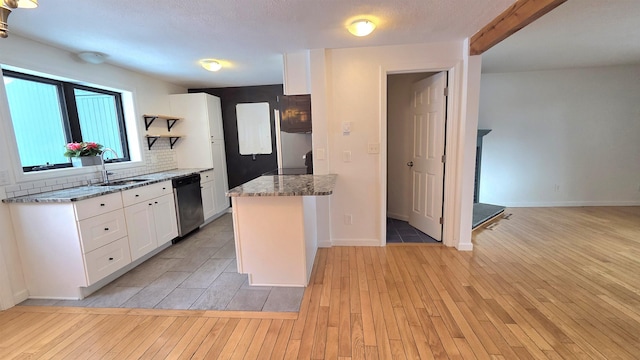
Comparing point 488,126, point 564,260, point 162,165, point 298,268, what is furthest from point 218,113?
point 564,260

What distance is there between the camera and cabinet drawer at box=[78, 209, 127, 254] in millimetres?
2160

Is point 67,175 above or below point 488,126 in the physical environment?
below

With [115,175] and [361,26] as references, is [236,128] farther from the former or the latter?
[361,26]

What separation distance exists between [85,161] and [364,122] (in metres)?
2.97

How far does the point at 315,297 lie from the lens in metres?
2.12

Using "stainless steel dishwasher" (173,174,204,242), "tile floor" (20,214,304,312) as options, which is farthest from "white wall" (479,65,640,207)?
"stainless steel dishwasher" (173,174,204,242)

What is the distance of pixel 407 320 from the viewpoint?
1812 millimetres

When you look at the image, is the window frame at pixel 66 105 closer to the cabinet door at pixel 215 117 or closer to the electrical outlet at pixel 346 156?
the cabinet door at pixel 215 117

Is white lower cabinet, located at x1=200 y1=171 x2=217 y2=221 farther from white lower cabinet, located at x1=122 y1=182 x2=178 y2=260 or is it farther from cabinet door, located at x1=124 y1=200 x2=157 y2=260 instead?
cabinet door, located at x1=124 y1=200 x2=157 y2=260

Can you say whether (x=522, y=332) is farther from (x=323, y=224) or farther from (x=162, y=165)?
(x=162, y=165)

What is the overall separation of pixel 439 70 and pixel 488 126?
2.26 m

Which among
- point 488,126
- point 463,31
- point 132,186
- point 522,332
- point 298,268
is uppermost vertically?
point 463,31

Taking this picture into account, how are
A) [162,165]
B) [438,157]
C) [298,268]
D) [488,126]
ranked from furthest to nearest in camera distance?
[488,126] → [162,165] → [438,157] → [298,268]

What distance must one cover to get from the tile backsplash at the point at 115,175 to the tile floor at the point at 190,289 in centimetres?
96
